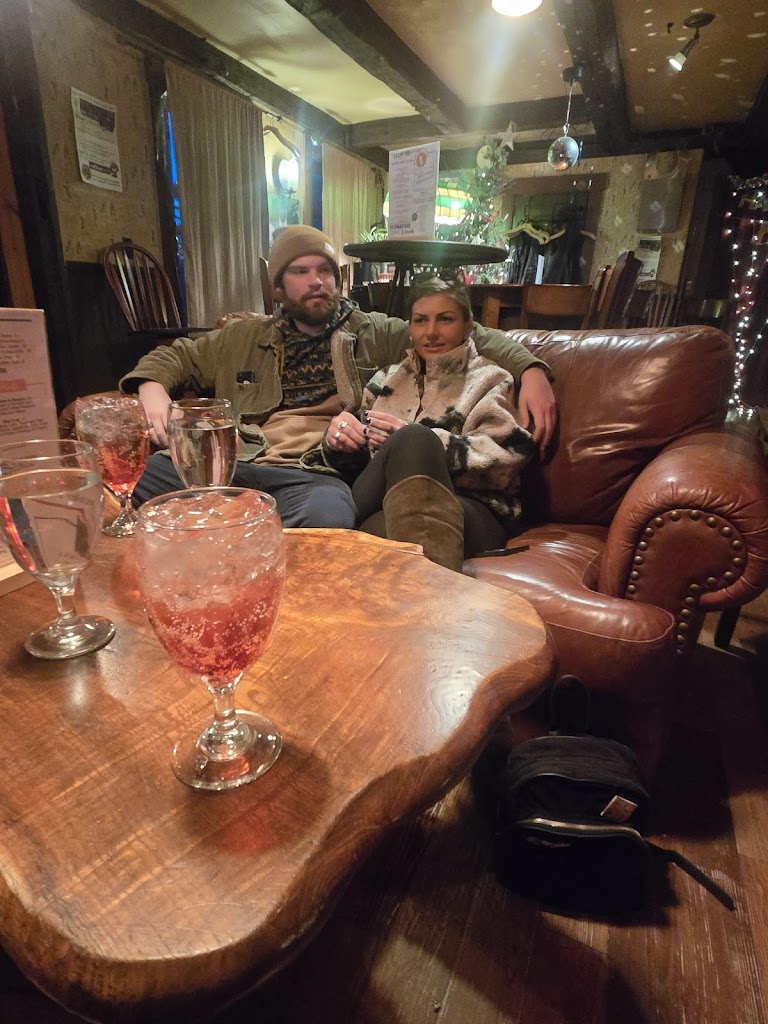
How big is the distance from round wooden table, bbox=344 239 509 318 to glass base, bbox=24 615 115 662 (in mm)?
1960

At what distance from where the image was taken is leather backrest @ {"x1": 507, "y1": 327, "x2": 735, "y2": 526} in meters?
1.55

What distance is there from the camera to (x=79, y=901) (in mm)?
339

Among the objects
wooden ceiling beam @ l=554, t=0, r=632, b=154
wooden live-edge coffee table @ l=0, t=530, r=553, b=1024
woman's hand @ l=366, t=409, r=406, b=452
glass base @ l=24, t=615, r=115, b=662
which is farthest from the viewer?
wooden ceiling beam @ l=554, t=0, r=632, b=154

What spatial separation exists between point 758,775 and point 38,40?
484 cm

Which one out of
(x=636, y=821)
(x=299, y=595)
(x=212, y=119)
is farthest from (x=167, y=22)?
(x=636, y=821)

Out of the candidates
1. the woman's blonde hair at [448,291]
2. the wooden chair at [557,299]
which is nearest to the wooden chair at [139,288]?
the wooden chair at [557,299]

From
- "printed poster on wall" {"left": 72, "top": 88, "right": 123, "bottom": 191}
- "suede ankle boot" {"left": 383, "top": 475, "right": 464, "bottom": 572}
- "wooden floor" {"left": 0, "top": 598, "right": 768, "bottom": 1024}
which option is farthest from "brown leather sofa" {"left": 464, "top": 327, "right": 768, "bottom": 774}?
"printed poster on wall" {"left": 72, "top": 88, "right": 123, "bottom": 191}

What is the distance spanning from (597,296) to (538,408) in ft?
6.72

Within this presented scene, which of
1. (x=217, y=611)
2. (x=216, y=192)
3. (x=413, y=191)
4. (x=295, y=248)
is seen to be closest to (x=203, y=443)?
(x=217, y=611)

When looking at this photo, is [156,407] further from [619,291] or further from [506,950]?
[619,291]

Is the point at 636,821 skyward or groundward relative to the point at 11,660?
groundward

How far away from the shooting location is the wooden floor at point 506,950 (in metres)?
0.85

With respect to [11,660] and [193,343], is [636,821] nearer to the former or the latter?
[11,660]

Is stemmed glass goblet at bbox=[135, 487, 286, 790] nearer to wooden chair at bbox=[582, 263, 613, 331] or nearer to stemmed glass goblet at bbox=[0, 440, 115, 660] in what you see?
stemmed glass goblet at bbox=[0, 440, 115, 660]
